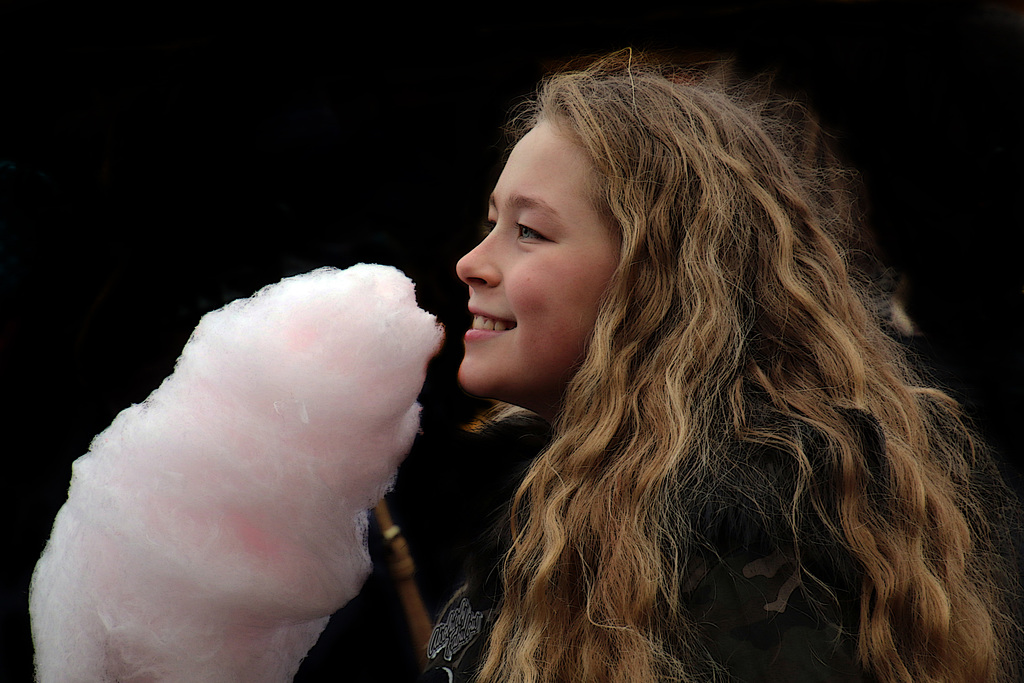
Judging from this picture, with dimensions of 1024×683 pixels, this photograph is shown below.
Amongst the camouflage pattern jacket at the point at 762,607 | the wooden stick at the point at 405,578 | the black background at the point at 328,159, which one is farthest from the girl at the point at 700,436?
the black background at the point at 328,159

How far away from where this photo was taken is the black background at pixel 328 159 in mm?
2133

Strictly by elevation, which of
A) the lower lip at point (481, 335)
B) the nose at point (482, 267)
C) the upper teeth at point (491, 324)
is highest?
the nose at point (482, 267)

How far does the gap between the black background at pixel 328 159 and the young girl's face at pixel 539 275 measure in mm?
1058

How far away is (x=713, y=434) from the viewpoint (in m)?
1.11

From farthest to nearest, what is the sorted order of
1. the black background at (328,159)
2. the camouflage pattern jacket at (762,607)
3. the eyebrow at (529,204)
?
the black background at (328,159), the eyebrow at (529,204), the camouflage pattern jacket at (762,607)

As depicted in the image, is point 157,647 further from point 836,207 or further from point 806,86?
point 806,86

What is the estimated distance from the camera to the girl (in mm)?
965

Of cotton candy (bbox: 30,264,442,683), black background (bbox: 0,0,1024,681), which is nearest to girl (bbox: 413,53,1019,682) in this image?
cotton candy (bbox: 30,264,442,683)

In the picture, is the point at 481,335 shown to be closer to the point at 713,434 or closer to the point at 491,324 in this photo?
the point at 491,324

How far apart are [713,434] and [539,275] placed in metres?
0.38

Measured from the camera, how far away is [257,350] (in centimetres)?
127

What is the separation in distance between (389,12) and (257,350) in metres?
1.56

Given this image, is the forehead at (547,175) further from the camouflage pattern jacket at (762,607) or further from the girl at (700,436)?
the camouflage pattern jacket at (762,607)

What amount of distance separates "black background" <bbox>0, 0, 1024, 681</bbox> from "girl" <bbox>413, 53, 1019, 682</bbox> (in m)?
0.84
